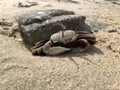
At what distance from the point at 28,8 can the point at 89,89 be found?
2979mm

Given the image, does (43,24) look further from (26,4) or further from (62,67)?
(26,4)

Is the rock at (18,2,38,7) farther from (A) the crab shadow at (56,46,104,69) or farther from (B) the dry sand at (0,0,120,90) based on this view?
(A) the crab shadow at (56,46,104,69)

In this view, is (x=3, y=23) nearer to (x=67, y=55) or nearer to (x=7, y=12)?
(x=7, y=12)

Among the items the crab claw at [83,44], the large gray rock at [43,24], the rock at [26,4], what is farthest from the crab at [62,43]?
the rock at [26,4]

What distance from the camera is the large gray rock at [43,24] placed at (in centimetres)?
400

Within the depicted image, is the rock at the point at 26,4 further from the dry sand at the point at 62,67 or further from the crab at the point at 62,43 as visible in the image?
the crab at the point at 62,43

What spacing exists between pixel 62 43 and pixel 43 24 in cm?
44

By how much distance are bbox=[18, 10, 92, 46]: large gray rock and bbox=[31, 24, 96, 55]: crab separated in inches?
6.4

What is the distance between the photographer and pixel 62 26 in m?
3.81

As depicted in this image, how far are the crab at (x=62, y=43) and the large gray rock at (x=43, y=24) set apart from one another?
16 centimetres

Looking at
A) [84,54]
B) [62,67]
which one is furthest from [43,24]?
[62,67]

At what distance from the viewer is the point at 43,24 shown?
403cm

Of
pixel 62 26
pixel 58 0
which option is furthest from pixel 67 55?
pixel 58 0

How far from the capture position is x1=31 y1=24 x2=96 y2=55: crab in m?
3.69
